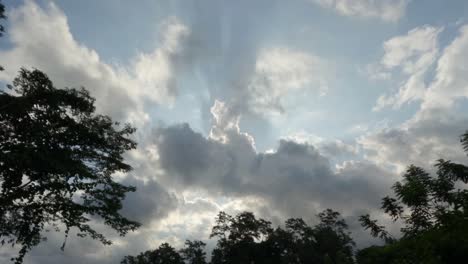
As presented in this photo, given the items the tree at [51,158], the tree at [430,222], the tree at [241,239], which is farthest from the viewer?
the tree at [241,239]

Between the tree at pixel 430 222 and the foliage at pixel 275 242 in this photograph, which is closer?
the tree at pixel 430 222

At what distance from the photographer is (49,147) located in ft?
57.9

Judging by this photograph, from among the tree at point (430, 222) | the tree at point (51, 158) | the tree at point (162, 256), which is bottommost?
the tree at point (430, 222)

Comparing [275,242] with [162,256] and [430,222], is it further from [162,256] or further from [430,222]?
[430,222]

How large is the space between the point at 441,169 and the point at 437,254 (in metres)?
2.41

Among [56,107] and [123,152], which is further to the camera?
[123,152]

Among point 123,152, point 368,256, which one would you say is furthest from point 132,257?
point 368,256

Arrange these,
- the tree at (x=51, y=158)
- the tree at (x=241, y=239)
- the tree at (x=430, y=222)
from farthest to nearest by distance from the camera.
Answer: the tree at (x=241, y=239), the tree at (x=51, y=158), the tree at (x=430, y=222)

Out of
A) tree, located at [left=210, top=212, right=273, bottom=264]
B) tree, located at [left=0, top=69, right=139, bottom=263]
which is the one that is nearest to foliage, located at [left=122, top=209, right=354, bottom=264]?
tree, located at [left=210, top=212, right=273, bottom=264]

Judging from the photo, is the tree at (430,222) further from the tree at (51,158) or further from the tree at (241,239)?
the tree at (241,239)

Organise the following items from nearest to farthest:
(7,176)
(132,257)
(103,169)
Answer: (7,176)
(103,169)
(132,257)

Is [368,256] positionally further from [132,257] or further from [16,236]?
[132,257]

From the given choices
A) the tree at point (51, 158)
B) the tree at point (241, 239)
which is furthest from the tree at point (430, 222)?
the tree at point (241, 239)

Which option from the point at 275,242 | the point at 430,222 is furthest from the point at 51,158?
the point at 275,242
